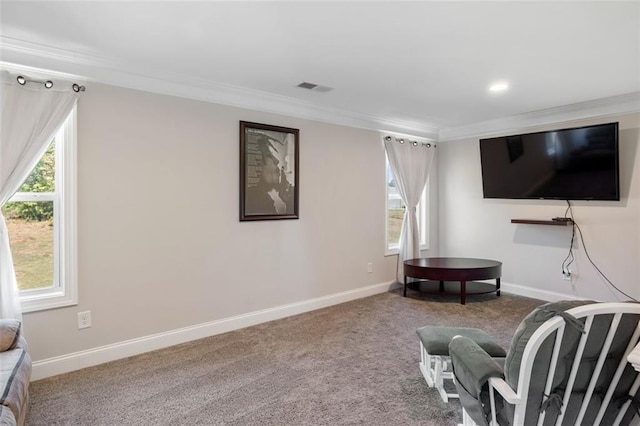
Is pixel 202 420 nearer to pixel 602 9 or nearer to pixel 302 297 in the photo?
pixel 302 297

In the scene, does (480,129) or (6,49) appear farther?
(480,129)

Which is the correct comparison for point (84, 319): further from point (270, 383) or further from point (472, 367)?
point (472, 367)

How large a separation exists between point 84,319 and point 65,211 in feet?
2.74

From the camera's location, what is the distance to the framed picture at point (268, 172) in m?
3.61

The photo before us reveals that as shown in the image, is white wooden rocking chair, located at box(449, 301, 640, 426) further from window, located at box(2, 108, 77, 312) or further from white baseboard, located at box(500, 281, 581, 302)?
white baseboard, located at box(500, 281, 581, 302)

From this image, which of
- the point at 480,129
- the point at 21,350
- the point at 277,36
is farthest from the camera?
the point at 480,129

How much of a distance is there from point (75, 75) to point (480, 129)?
4715 millimetres

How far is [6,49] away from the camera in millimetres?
2449

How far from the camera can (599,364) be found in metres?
1.44

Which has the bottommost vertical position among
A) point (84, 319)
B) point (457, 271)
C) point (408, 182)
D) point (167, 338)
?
point (167, 338)

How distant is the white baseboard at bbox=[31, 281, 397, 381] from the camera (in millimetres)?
2654

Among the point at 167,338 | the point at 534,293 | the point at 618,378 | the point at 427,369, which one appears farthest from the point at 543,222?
the point at 167,338

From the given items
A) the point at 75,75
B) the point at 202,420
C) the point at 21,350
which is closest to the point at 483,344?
the point at 202,420

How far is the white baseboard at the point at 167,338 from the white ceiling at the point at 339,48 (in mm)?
2100
